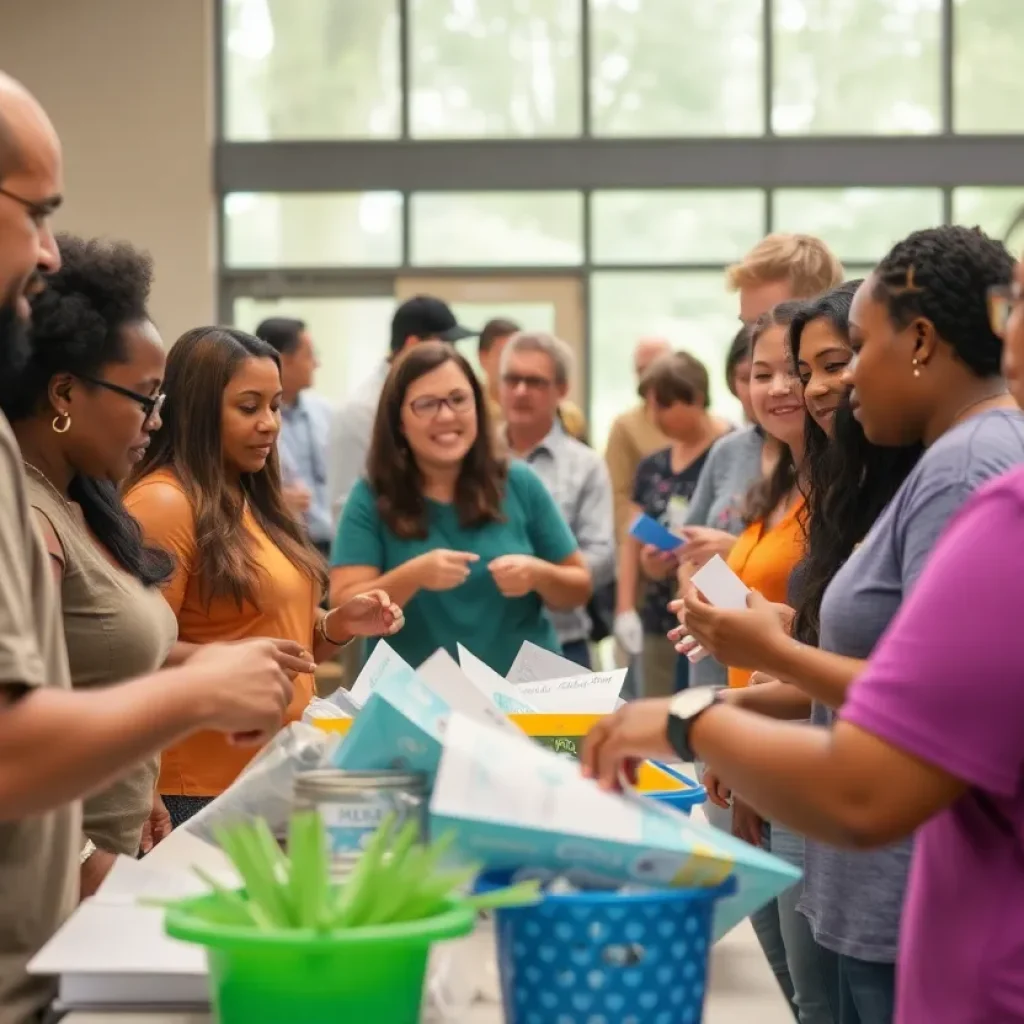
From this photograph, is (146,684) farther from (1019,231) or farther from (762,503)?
(762,503)

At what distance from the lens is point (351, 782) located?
4.99 ft

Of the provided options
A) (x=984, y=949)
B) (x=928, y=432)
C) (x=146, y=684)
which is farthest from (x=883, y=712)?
(x=928, y=432)

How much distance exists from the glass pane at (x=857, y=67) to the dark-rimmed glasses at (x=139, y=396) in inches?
336

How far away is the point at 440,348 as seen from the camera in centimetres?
399

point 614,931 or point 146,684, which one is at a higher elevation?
point 146,684

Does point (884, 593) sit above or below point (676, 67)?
below

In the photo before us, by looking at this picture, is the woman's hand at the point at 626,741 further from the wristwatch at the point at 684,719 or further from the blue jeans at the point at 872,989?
the blue jeans at the point at 872,989

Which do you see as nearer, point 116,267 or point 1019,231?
point 1019,231

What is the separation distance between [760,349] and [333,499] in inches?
94.6

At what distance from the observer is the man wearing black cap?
5016 millimetres

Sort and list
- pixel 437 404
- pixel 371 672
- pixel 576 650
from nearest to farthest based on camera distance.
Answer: pixel 371 672, pixel 437 404, pixel 576 650

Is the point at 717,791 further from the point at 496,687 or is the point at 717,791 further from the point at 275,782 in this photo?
the point at 275,782

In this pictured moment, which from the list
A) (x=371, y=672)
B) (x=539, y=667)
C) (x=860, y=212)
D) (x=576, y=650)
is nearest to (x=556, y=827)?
(x=371, y=672)

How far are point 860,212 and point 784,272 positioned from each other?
6855 millimetres
